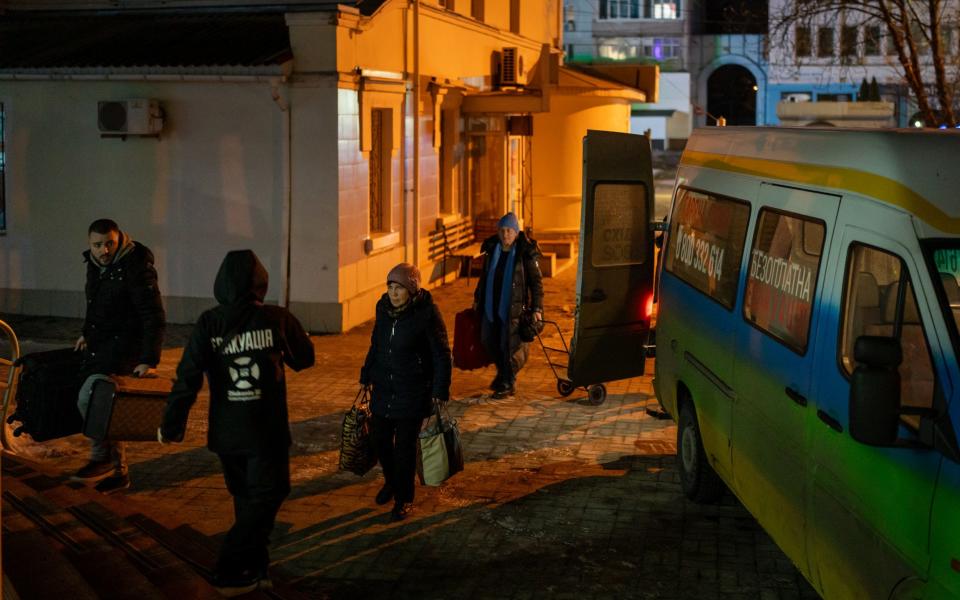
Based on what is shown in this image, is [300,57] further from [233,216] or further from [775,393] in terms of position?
[775,393]

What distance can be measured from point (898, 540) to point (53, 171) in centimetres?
1259

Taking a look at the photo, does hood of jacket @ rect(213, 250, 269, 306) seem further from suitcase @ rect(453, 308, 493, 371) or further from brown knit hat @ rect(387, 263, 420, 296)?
suitcase @ rect(453, 308, 493, 371)

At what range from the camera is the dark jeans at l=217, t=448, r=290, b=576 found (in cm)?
608

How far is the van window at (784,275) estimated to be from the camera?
581 centimetres

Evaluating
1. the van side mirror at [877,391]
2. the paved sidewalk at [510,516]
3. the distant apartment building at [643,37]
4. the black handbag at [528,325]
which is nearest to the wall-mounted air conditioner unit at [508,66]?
the black handbag at [528,325]

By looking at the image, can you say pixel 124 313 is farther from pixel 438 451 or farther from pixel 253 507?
pixel 253 507

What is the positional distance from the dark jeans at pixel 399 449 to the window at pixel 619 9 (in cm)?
6069

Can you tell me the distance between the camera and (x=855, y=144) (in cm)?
543

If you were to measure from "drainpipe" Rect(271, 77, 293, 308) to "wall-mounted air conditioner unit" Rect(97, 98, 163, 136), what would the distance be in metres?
1.43

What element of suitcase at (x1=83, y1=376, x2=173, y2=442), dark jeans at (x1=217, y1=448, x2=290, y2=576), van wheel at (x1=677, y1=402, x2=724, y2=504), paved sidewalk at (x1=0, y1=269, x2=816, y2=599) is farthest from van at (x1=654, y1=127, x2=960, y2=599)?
suitcase at (x1=83, y1=376, x2=173, y2=442)

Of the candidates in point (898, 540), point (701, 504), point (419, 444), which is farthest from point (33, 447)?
point (898, 540)

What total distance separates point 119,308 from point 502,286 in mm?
3803

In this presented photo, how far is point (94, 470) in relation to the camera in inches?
329

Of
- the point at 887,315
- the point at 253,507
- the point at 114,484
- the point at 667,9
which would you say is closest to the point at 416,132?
the point at 114,484
